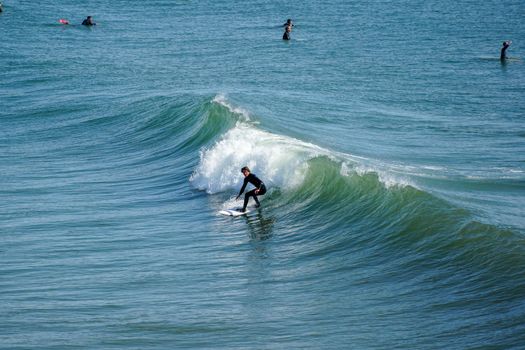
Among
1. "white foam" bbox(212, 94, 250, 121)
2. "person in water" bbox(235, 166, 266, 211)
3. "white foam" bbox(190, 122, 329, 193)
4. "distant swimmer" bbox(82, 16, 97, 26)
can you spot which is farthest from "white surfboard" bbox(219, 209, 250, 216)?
"distant swimmer" bbox(82, 16, 97, 26)

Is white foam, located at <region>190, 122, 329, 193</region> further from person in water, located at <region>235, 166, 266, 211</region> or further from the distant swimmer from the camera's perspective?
the distant swimmer

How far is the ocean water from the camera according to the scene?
13.8m

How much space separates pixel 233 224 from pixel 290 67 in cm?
2736

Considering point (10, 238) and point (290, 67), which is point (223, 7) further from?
point (10, 238)

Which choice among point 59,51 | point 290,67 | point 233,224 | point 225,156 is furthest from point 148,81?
point 233,224

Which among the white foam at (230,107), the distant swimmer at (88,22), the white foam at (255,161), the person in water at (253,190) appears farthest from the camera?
the distant swimmer at (88,22)

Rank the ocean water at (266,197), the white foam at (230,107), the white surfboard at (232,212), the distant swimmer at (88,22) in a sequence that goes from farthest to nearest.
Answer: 1. the distant swimmer at (88,22)
2. the white foam at (230,107)
3. the white surfboard at (232,212)
4. the ocean water at (266,197)

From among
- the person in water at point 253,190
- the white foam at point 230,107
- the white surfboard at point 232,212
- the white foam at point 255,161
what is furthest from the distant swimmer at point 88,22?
the white surfboard at point 232,212

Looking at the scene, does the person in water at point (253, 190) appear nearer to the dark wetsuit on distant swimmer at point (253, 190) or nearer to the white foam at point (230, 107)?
the dark wetsuit on distant swimmer at point (253, 190)

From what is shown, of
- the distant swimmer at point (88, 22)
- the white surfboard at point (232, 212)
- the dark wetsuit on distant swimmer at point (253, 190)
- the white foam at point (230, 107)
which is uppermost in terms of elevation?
the distant swimmer at point (88, 22)

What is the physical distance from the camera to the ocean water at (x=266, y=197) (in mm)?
13844

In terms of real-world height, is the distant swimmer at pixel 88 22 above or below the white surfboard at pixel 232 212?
above

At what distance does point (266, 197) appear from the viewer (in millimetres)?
22703

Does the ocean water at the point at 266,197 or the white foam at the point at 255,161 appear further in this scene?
the white foam at the point at 255,161
